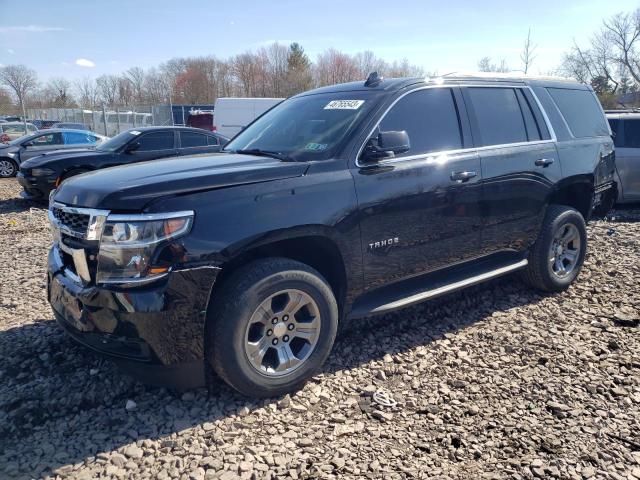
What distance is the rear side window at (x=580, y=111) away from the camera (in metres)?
5.08

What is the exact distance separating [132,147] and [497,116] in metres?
7.89

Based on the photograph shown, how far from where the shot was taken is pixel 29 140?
1539cm

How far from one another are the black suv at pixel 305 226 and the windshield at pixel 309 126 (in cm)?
2

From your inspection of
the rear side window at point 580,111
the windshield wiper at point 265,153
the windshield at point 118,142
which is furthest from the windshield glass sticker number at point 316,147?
the windshield at point 118,142

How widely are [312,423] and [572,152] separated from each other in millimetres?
3712

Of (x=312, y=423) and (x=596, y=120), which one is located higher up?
(x=596, y=120)

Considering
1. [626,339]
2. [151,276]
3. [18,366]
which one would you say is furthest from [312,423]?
[626,339]

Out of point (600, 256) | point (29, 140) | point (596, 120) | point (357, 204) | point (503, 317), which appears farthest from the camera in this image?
point (29, 140)

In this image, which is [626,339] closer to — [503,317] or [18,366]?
[503,317]

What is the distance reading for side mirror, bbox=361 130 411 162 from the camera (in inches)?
134

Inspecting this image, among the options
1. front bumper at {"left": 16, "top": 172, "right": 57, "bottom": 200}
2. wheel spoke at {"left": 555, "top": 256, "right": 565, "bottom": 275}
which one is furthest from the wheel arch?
front bumper at {"left": 16, "top": 172, "right": 57, "bottom": 200}

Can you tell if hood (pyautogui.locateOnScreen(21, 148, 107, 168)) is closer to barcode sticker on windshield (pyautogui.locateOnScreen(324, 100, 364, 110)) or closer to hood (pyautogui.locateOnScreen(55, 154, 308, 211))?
hood (pyautogui.locateOnScreen(55, 154, 308, 211))

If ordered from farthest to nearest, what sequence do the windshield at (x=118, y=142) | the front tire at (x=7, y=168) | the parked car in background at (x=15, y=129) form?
the parked car in background at (x=15, y=129)
the front tire at (x=7, y=168)
the windshield at (x=118, y=142)

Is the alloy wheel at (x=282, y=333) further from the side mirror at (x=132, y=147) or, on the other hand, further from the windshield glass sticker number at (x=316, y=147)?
the side mirror at (x=132, y=147)
